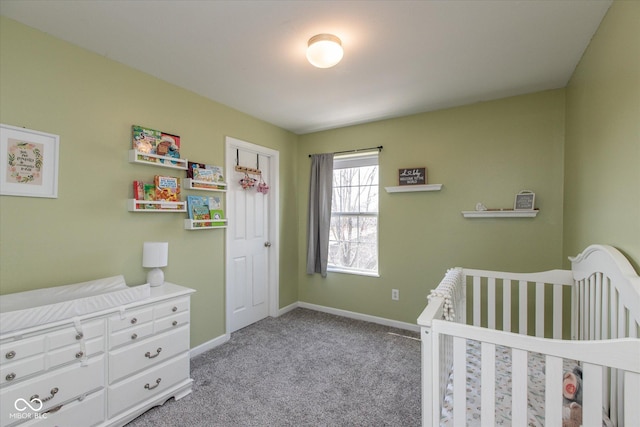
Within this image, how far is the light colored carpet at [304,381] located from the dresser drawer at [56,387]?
441 millimetres

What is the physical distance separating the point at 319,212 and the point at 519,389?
9.41ft

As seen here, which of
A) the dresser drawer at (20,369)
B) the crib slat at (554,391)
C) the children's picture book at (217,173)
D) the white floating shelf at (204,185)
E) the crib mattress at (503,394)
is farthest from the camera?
the children's picture book at (217,173)

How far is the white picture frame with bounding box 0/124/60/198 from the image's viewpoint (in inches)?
62.4

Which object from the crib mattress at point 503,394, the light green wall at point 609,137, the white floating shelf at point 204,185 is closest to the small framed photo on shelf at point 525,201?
the light green wall at point 609,137

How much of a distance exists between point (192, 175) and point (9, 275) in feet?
4.30

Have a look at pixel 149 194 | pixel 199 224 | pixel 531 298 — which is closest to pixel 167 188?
pixel 149 194

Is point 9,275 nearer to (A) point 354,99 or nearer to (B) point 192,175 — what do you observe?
(B) point 192,175

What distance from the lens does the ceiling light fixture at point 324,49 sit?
1705 mm

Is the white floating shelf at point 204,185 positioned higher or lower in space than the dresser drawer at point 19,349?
higher

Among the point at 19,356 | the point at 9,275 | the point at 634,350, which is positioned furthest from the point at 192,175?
the point at 634,350

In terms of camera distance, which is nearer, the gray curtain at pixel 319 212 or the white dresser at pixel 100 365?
the white dresser at pixel 100 365

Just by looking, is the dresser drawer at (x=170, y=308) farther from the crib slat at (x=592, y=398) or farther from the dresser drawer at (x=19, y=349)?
the crib slat at (x=592, y=398)

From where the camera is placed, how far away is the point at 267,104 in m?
2.86

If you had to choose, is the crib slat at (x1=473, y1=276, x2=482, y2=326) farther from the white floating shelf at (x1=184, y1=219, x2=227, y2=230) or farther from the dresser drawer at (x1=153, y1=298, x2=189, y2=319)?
the white floating shelf at (x1=184, y1=219, x2=227, y2=230)
